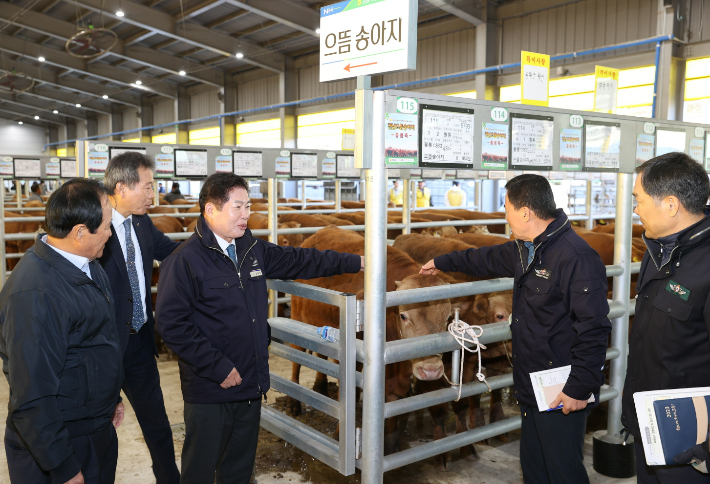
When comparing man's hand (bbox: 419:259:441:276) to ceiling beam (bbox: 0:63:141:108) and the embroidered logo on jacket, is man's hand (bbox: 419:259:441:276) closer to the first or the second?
the embroidered logo on jacket

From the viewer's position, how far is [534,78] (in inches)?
170

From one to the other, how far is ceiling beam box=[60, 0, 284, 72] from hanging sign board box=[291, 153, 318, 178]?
37.5 ft

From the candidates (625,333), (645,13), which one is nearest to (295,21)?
(645,13)

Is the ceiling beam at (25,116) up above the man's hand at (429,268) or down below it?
above

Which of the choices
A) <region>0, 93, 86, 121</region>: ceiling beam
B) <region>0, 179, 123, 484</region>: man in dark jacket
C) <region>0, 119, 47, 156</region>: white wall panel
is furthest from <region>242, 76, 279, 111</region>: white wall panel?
<region>0, 119, 47, 156</region>: white wall panel

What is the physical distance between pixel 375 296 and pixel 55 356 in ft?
4.15

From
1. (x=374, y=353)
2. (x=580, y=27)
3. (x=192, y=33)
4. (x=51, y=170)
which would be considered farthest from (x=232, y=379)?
(x=192, y=33)

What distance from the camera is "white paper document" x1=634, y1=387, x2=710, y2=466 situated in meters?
1.79

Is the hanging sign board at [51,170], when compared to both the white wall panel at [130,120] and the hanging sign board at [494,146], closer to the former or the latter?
the hanging sign board at [494,146]

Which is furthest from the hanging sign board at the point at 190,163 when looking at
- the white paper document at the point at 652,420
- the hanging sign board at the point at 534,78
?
the white paper document at the point at 652,420

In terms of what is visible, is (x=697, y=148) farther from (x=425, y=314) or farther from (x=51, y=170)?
(x=51, y=170)

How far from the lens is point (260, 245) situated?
9.34 ft

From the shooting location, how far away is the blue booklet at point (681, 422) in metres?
→ 1.79

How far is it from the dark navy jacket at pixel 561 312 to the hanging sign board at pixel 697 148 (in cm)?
222
